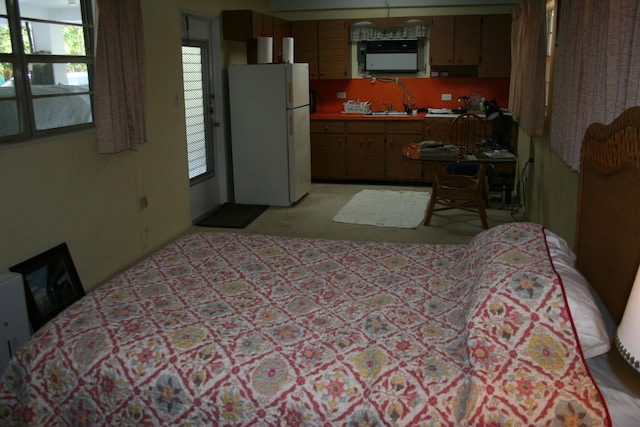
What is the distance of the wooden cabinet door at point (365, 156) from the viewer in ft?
24.1

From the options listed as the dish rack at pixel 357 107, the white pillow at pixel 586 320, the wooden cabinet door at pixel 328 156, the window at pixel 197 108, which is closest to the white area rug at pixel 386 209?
the wooden cabinet door at pixel 328 156

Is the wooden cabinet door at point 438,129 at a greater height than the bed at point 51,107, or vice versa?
the bed at point 51,107

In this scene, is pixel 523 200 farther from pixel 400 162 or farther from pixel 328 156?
pixel 328 156

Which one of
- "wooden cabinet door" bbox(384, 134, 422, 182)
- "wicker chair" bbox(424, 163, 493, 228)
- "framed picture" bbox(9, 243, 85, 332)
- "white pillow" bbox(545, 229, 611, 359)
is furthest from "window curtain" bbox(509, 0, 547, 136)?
"framed picture" bbox(9, 243, 85, 332)

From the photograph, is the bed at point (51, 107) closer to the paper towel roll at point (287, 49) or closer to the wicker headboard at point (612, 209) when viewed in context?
the paper towel roll at point (287, 49)

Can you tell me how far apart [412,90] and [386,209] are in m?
2.39

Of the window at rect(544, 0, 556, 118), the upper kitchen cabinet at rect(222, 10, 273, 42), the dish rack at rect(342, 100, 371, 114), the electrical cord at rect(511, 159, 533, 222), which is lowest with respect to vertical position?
the electrical cord at rect(511, 159, 533, 222)

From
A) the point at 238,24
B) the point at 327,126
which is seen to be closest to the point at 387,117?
the point at 327,126

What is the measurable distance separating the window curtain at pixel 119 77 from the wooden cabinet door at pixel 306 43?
367cm

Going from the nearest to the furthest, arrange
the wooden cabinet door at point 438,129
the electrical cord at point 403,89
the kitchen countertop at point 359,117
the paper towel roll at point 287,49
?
the paper towel roll at point 287,49
the wooden cabinet door at point 438,129
the kitchen countertop at point 359,117
the electrical cord at point 403,89

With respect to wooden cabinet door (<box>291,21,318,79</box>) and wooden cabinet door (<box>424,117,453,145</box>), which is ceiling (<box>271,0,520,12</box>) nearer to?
wooden cabinet door (<box>291,21,318,79</box>)

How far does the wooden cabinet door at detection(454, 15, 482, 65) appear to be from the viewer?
7.12 meters

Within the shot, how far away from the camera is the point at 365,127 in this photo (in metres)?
7.32

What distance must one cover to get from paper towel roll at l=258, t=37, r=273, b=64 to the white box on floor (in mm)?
3998
